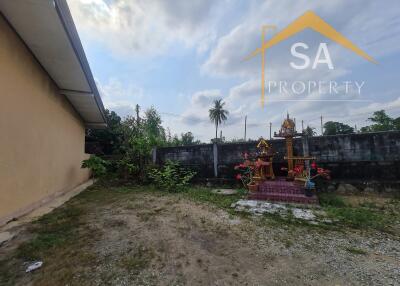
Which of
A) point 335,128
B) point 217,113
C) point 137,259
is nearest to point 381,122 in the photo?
point 335,128

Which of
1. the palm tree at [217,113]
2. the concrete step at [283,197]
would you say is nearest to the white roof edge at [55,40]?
the concrete step at [283,197]

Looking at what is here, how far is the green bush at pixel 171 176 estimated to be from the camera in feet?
→ 22.9

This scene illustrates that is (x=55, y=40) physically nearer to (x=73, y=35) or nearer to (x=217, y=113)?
(x=73, y=35)

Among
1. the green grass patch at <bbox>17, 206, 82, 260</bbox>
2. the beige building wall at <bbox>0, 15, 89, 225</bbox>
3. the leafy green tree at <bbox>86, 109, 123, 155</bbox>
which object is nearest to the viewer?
the green grass patch at <bbox>17, 206, 82, 260</bbox>

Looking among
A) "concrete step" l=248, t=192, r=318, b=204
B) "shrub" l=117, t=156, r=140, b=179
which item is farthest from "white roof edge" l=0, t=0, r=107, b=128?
"concrete step" l=248, t=192, r=318, b=204

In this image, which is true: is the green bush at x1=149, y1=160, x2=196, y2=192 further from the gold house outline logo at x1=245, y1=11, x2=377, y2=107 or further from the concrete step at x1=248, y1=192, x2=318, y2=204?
the gold house outline logo at x1=245, y1=11, x2=377, y2=107

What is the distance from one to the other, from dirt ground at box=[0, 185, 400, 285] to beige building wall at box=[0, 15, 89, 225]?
94 cm

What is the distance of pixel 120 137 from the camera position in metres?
11.4

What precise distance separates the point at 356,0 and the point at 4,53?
7.57 m

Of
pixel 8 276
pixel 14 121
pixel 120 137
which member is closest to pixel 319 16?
pixel 14 121

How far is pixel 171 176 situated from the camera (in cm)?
757

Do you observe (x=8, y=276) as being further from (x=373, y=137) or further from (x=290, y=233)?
(x=373, y=137)

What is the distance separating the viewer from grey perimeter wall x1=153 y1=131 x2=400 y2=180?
5504mm

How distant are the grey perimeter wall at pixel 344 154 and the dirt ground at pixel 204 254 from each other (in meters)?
3.31
